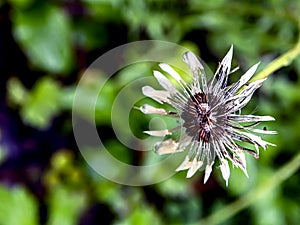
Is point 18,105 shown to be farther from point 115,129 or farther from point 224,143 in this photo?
point 224,143

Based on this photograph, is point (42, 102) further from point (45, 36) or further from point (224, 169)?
point (224, 169)

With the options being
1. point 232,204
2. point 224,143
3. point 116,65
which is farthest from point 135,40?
point 224,143

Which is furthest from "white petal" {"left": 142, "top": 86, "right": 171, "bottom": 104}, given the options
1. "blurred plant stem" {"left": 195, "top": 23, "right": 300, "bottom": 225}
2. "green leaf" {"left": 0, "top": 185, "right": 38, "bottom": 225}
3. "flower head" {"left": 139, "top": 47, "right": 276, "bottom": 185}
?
"green leaf" {"left": 0, "top": 185, "right": 38, "bottom": 225}

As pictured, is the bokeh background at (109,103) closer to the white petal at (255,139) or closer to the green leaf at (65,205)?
the green leaf at (65,205)

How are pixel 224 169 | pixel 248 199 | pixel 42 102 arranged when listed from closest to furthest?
1. pixel 224 169
2. pixel 248 199
3. pixel 42 102

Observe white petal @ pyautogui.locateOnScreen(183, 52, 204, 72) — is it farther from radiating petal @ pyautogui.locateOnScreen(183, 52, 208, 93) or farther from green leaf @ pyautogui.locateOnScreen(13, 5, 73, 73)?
green leaf @ pyautogui.locateOnScreen(13, 5, 73, 73)

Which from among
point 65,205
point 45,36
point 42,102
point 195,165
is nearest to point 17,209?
point 65,205
